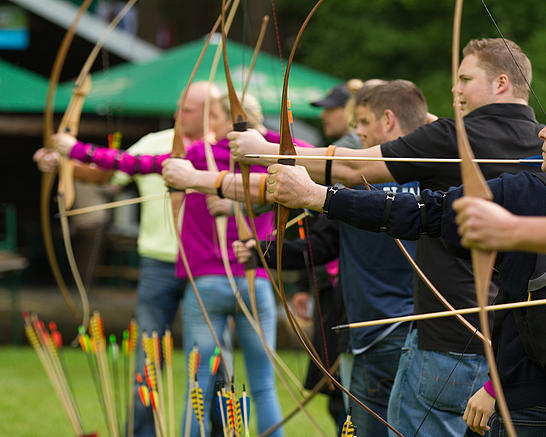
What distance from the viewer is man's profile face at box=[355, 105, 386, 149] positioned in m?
2.64

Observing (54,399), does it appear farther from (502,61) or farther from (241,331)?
(502,61)

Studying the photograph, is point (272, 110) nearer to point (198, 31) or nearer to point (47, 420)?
point (47, 420)

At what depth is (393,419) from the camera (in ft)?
8.04

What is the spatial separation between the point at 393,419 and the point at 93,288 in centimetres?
670

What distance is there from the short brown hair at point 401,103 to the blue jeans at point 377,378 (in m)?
0.62

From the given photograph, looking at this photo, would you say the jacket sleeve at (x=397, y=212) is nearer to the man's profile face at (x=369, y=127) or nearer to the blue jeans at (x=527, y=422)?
the blue jeans at (x=527, y=422)

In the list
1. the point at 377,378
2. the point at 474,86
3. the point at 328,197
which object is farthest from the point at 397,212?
the point at 377,378

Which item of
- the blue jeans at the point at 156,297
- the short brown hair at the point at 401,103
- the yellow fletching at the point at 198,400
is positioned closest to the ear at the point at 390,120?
the short brown hair at the point at 401,103

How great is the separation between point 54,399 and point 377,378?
3.15 m

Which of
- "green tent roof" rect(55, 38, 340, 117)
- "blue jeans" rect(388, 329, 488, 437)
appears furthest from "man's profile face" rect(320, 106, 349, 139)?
"green tent roof" rect(55, 38, 340, 117)

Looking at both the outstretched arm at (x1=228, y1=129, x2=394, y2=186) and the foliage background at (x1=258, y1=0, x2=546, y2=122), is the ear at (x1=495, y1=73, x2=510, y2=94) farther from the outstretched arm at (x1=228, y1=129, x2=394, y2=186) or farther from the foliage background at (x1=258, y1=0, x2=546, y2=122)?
the foliage background at (x1=258, y1=0, x2=546, y2=122)

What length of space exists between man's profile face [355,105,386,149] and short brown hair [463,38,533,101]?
39cm

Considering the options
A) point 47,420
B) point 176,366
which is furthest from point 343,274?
point 176,366

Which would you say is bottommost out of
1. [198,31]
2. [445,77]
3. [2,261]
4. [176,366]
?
[176,366]
